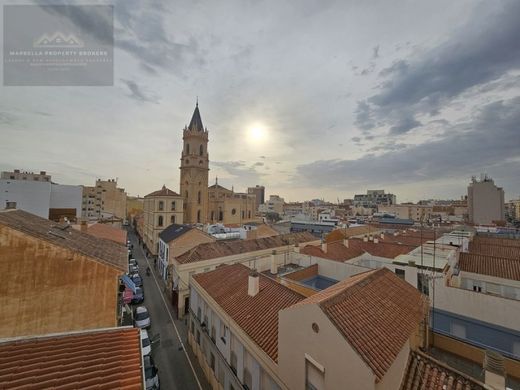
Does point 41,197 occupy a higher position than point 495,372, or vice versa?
point 41,197

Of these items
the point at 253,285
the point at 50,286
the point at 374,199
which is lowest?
the point at 253,285

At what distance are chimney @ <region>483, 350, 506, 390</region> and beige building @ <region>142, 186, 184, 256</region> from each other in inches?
1521

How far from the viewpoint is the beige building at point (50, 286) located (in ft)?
26.7

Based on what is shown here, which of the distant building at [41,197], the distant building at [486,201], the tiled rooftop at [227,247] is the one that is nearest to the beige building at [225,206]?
the distant building at [41,197]

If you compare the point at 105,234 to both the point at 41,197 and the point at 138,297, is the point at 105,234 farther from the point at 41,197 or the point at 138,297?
the point at 41,197

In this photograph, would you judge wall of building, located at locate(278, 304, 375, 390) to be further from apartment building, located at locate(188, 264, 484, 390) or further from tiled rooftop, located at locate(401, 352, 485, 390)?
tiled rooftop, located at locate(401, 352, 485, 390)

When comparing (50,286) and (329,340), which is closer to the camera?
(329,340)

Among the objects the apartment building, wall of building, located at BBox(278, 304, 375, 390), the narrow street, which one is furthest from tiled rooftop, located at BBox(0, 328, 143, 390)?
the narrow street

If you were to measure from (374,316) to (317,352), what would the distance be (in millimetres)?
2126

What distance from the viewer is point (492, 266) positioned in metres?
17.6

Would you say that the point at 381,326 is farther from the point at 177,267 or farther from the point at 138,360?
the point at 177,267

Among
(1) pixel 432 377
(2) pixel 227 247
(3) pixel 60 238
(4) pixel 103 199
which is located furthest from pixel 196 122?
(1) pixel 432 377

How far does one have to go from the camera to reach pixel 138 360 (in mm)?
5629

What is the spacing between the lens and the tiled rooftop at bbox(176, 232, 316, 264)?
857 inches
